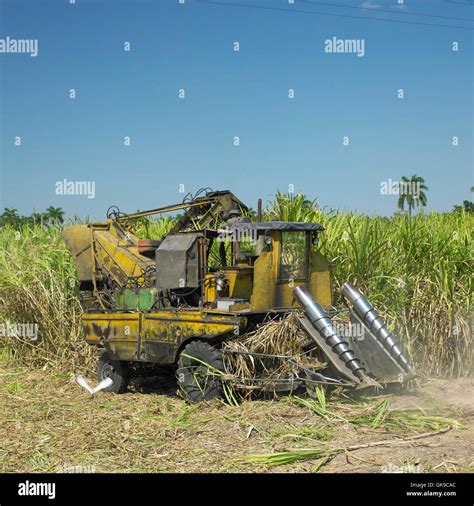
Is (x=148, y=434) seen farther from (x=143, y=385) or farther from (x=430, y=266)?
(x=430, y=266)

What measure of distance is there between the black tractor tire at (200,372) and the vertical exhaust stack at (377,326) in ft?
6.11

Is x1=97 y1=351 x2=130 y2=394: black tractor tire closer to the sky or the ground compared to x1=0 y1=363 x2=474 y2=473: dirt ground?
closer to the sky

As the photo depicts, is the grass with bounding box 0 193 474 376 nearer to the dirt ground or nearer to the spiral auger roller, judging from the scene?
the dirt ground

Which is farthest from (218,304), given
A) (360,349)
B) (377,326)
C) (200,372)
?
(377,326)

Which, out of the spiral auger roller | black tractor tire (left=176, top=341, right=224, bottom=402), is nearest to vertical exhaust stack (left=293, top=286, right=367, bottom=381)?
the spiral auger roller

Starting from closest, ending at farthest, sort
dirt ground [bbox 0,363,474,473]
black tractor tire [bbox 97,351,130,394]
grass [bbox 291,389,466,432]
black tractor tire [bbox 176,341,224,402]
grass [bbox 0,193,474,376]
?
1. dirt ground [bbox 0,363,474,473]
2. grass [bbox 291,389,466,432]
3. black tractor tire [bbox 176,341,224,402]
4. black tractor tire [bbox 97,351,130,394]
5. grass [bbox 0,193,474,376]

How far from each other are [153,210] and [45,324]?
9.58 feet

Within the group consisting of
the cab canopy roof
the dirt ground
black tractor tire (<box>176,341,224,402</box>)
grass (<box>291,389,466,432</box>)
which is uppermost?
the cab canopy roof

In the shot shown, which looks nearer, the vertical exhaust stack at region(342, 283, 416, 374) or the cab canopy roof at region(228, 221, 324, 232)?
the vertical exhaust stack at region(342, 283, 416, 374)

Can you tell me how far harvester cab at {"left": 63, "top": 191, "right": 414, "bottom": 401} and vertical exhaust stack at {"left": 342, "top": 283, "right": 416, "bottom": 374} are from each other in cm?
1

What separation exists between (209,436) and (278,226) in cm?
270

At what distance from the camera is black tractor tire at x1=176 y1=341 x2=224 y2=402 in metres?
8.86

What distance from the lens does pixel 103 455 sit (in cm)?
734
